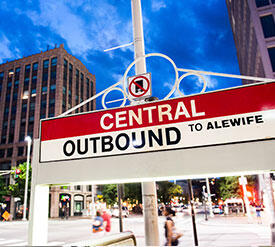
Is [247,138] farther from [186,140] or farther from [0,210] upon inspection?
[0,210]

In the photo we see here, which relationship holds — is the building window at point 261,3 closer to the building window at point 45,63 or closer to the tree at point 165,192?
the building window at point 45,63

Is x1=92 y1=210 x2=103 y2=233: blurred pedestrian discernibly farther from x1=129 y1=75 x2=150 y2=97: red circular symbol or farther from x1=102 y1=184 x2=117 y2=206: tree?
x1=102 y1=184 x2=117 y2=206: tree

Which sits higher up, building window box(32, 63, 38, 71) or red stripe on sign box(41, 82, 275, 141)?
building window box(32, 63, 38, 71)

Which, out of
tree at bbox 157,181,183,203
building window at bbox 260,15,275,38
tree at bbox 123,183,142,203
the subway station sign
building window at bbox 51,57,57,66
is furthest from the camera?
tree at bbox 157,181,183,203

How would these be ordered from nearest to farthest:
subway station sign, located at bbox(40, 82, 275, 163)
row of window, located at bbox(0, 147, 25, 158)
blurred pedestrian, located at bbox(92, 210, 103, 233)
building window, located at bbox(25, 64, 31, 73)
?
subway station sign, located at bbox(40, 82, 275, 163) < blurred pedestrian, located at bbox(92, 210, 103, 233) < row of window, located at bbox(0, 147, 25, 158) < building window, located at bbox(25, 64, 31, 73)

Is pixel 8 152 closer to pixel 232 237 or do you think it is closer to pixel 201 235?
pixel 201 235

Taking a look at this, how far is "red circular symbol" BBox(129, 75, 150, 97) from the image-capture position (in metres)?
4.70

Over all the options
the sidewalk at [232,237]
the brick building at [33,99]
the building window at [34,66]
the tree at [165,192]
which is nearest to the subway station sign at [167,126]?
the sidewalk at [232,237]

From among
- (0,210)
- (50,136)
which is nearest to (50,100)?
(0,210)

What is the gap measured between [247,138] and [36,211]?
137 inches

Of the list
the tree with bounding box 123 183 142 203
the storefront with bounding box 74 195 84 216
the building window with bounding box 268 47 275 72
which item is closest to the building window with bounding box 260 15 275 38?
the building window with bounding box 268 47 275 72

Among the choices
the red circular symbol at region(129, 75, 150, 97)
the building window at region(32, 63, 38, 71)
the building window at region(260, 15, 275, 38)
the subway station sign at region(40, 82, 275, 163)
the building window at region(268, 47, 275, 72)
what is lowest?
the subway station sign at region(40, 82, 275, 163)

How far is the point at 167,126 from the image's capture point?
413cm

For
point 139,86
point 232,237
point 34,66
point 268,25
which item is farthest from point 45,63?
point 139,86
